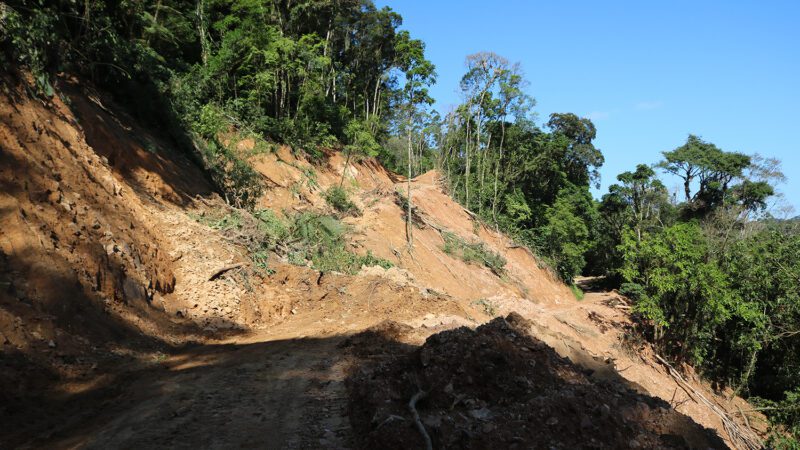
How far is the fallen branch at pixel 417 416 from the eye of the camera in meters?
4.23

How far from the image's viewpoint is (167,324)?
870 cm

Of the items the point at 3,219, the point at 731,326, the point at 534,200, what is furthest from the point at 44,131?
the point at 534,200

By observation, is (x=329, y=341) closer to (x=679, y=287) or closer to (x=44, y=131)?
(x=44, y=131)

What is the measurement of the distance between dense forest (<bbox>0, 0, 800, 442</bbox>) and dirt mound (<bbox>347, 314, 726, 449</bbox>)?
27.4 ft

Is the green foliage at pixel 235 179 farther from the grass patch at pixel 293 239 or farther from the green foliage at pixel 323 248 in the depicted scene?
the green foliage at pixel 323 248

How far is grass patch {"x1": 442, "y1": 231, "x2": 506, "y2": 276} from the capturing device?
2334 cm

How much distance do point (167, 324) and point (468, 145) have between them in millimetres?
31107

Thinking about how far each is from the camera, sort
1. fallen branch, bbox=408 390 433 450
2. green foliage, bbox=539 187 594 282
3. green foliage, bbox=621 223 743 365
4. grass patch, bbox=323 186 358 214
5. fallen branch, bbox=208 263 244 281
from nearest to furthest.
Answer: fallen branch, bbox=408 390 433 450
fallen branch, bbox=208 263 244 281
green foliage, bbox=621 223 743 365
grass patch, bbox=323 186 358 214
green foliage, bbox=539 187 594 282

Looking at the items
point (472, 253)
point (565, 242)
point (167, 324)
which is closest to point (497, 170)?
point (565, 242)

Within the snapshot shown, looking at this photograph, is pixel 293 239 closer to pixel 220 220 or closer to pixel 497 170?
pixel 220 220

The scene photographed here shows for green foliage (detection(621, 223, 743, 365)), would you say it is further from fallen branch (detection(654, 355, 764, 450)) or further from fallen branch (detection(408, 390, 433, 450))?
fallen branch (detection(408, 390, 433, 450))

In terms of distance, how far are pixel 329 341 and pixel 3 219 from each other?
16.3 feet

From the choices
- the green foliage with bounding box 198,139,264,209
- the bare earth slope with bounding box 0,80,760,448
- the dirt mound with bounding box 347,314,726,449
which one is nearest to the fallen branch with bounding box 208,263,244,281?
the bare earth slope with bounding box 0,80,760,448

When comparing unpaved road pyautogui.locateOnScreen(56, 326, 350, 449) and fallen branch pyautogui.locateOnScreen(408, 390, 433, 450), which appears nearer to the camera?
fallen branch pyautogui.locateOnScreen(408, 390, 433, 450)
